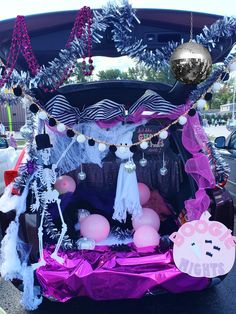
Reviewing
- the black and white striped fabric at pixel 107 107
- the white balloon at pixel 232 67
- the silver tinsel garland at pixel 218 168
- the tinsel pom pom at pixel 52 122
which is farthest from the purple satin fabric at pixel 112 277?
the white balloon at pixel 232 67

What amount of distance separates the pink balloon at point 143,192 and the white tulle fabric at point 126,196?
23 cm

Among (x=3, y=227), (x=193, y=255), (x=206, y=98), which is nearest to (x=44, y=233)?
(x=3, y=227)

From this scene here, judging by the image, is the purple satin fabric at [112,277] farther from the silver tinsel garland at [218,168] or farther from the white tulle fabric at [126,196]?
the silver tinsel garland at [218,168]

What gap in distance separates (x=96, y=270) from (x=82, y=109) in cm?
149

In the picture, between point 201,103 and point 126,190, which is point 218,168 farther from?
point 126,190


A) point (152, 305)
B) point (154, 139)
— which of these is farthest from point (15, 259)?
point (154, 139)

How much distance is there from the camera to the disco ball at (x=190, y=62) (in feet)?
7.18

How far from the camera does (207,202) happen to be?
261 centimetres

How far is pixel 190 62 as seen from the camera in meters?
2.18

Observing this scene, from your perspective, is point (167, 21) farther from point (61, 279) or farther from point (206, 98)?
point (61, 279)

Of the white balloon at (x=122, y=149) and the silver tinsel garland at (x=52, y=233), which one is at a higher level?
the white balloon at (x=122, y=149)

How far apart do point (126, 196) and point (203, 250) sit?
82 centimetres

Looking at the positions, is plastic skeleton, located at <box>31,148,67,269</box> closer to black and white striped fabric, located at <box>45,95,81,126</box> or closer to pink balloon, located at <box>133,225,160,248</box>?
black and white striped fabric, located at <box>45,95,81,126</box>

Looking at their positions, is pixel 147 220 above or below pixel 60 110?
below
